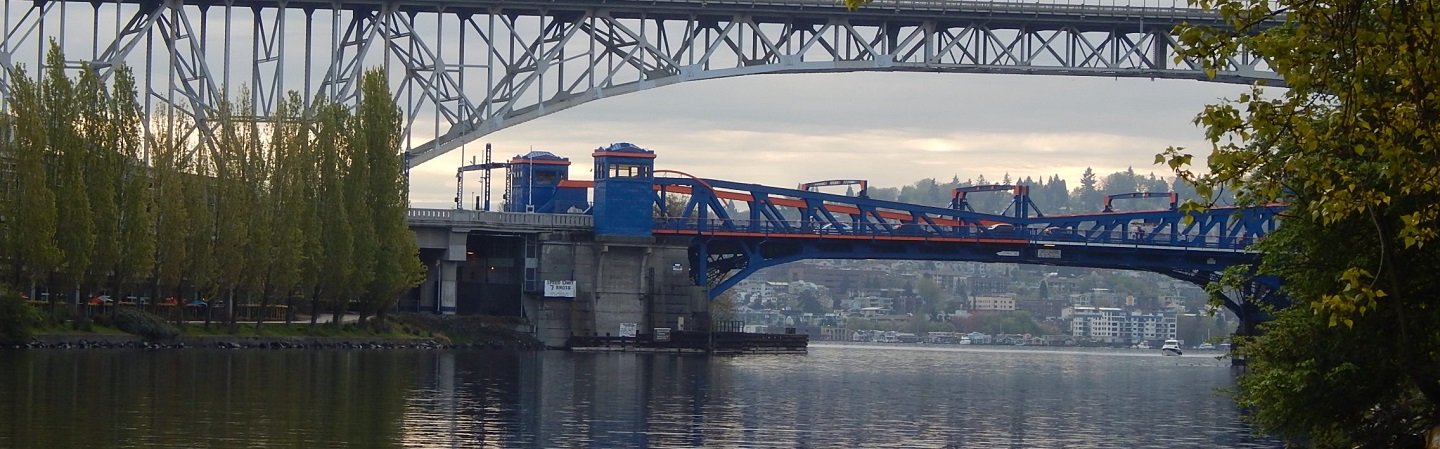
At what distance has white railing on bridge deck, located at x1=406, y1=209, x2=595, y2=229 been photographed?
4257 inches

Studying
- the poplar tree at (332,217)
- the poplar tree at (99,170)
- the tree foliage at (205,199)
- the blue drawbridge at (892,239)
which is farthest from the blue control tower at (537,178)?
the poplar tree at (99,170)

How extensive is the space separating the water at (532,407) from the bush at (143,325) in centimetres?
283

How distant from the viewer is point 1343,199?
19.8 m

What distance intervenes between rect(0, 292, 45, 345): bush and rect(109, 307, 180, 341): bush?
746 cm

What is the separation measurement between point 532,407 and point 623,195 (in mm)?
62064

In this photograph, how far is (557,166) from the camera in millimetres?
126938

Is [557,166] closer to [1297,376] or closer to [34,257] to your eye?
[34,257]

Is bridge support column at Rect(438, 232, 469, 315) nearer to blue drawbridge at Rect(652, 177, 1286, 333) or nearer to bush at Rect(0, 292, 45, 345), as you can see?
blue drawbridge at Rect(652, 177, 1286, 333)

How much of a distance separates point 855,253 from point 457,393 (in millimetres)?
64966

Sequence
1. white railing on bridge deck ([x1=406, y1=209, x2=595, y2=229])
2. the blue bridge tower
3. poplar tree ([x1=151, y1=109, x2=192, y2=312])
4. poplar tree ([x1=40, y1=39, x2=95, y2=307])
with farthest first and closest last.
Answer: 1. the blue bridge tower
2. white railing on bridge deck ([x1=406, y1=209, x2=595, y2=229])
3. poplar tree ([x1=151, y1=109, x2=192, y2=312])
4. poplar tree ([x1=40, y1=39, x2=95, y2=307])

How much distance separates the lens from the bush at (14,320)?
68625 mm

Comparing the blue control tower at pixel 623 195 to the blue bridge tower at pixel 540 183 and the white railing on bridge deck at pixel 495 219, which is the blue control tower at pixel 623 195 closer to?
the white railing on bridge deck at pixel 495 219

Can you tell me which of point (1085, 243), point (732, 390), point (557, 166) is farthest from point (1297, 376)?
point (557, 166)

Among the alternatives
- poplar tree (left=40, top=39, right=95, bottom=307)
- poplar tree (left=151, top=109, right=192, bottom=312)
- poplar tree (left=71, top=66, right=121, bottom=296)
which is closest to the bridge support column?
poplar tree (left=151, top=109, right=192, bottom=312)
